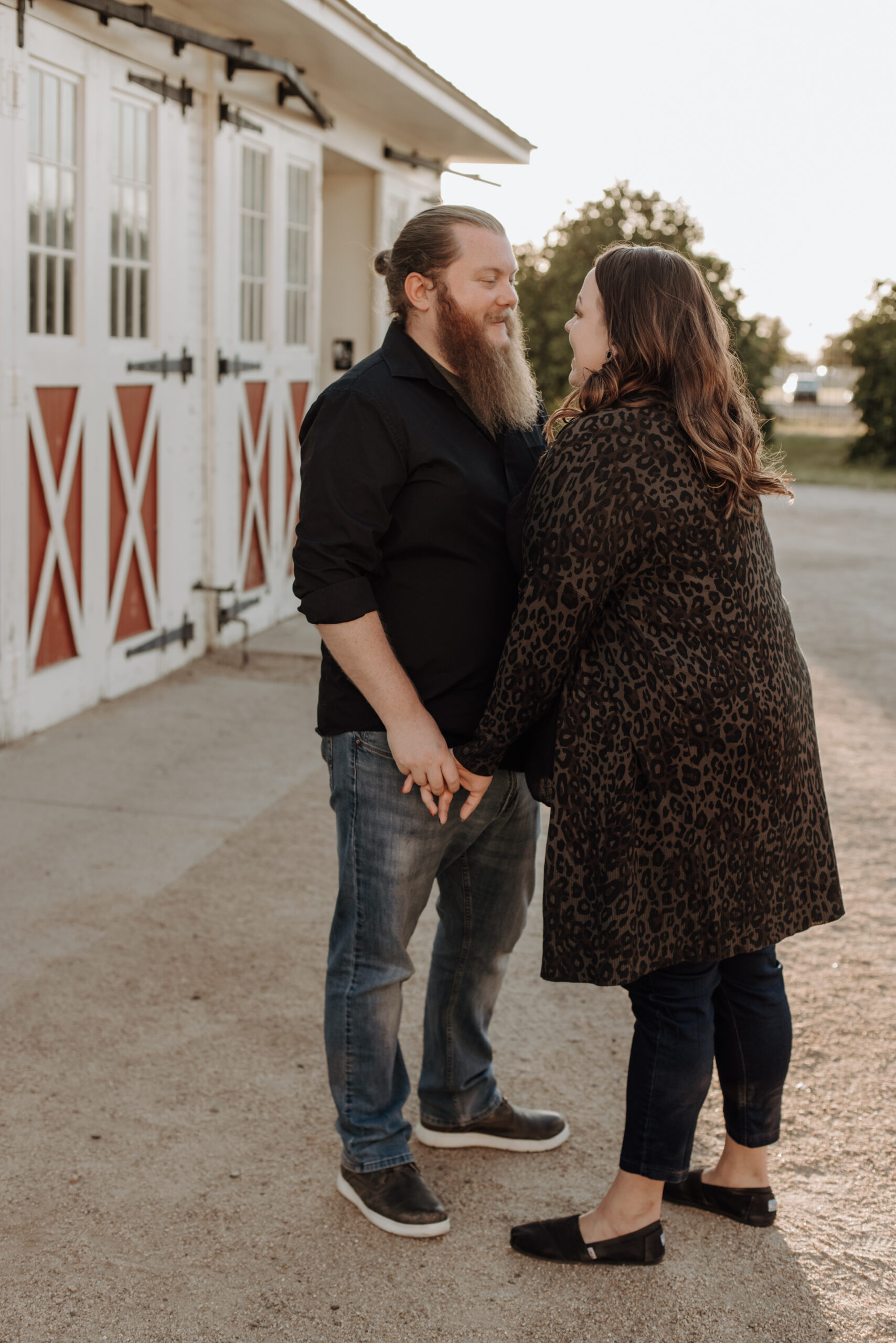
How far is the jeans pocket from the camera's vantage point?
2613 mm

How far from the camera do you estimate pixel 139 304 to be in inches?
278

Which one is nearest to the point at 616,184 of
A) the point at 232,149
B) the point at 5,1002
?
the point at 232,149

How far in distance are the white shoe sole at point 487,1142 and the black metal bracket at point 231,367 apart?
5.73m

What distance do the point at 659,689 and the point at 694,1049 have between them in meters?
0.71

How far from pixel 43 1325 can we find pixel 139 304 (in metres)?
5.63

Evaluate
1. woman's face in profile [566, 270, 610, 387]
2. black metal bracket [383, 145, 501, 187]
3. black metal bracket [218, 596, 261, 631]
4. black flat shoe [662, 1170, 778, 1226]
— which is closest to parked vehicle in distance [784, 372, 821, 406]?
black metal bracket [383, 145, 501, 187]

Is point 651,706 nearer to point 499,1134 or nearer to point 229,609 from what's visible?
point 499,1134

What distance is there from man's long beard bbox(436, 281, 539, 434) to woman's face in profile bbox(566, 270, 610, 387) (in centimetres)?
19

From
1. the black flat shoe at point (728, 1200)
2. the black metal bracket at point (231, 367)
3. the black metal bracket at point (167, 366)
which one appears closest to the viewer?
the black flat shoe at point (728, 1200)

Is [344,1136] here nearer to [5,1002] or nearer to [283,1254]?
[283,1254]

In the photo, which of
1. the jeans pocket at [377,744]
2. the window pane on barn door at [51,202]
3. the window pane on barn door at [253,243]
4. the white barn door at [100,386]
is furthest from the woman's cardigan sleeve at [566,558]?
the window pane on barn door at [253,243]

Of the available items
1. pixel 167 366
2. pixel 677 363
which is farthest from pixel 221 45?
pixel 677 363

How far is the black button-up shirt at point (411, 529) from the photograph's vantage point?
246cm

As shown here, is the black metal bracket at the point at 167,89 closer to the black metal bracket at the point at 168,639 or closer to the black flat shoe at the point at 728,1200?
the black metal bracket at the point at 168,639
